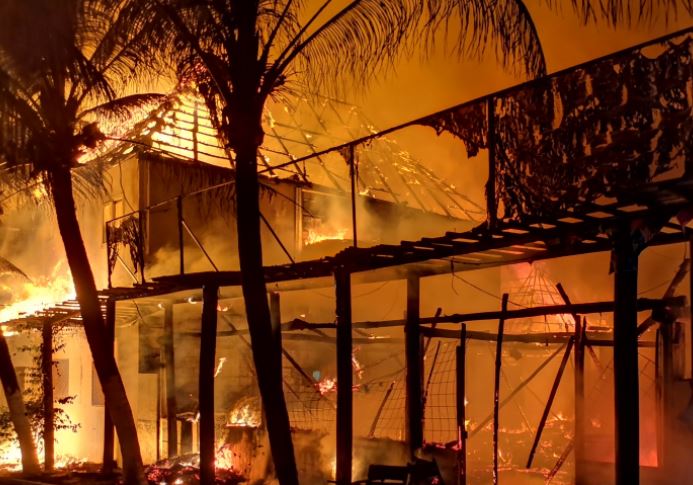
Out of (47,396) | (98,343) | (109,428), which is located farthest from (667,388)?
(47,396)

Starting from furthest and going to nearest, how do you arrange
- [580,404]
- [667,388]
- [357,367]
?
[357,367] → [580,404] → [667,388]

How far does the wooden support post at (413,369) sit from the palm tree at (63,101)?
4838mm

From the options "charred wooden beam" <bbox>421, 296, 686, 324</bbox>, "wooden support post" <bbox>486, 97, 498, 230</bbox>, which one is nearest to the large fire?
"charred wooden beam" <bbox>421, 296, 686, 324</bbox>

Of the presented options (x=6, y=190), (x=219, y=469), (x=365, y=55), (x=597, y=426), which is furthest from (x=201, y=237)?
(x=597, y=426)

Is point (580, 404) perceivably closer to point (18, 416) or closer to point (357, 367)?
point (357, 367)

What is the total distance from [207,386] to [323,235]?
A: 838 cm

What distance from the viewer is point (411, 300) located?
10.7 m

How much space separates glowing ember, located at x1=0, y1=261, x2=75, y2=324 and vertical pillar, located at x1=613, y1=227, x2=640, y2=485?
16.0 meters

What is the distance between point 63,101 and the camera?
12.3 m

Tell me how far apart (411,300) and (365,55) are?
11.8 ft

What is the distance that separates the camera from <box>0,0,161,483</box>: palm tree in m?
10.2

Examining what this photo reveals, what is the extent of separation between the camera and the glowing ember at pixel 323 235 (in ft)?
62.2

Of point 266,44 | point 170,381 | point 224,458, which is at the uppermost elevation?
point 266,44

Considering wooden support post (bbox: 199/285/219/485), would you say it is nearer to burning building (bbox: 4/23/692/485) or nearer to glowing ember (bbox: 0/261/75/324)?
burning building (bbox: 4/23/692/485)
